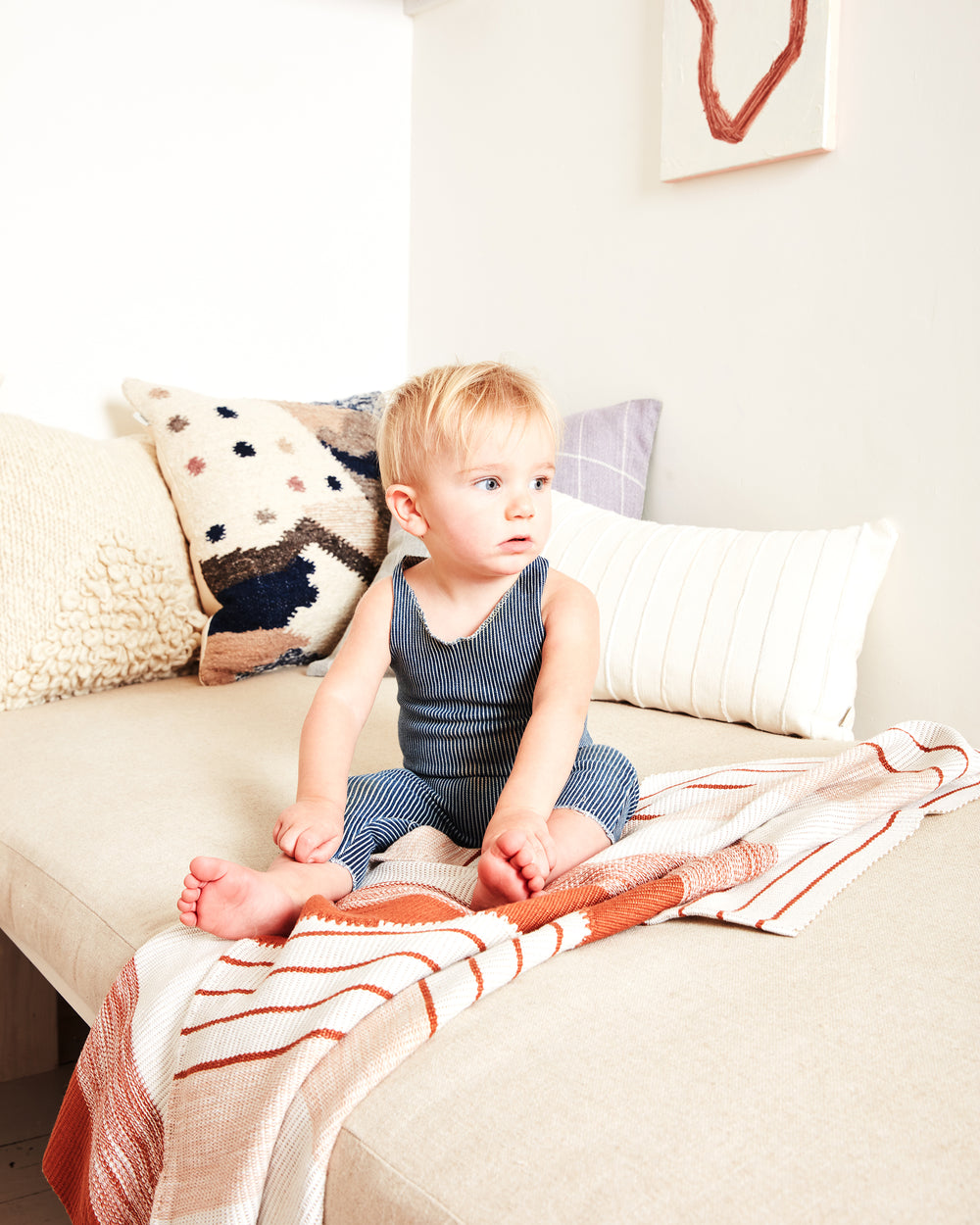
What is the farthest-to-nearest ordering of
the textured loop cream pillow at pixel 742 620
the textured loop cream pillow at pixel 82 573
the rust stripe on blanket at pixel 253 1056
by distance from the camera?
the textured loop cream pillow at pixel 82 573 < the textured loop cream pillow at pixel 742 620 < the rust stripe on blanket at pixel 253 1056

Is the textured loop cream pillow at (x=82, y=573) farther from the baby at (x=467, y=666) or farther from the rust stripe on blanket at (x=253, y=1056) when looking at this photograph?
the rust stripe on blanket at (x=253, y=1056)

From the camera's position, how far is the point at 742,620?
141 centimetres

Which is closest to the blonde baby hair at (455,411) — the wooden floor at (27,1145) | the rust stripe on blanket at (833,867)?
the rust stripe on blanket at (833,867)

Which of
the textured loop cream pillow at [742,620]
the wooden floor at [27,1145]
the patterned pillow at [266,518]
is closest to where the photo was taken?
the wooden floor at [27,1145]

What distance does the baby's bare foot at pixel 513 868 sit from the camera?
760mm

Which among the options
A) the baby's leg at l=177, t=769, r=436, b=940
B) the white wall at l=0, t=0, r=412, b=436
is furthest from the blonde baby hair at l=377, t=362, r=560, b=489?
the white wall at l=0, t=0, r=412, b=436

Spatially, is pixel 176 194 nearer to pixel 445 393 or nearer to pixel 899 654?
pixel 445 393

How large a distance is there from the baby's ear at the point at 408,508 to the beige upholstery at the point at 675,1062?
33cm

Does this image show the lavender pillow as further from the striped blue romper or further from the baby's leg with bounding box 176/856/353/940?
the baby's leg with bounding box 176/856/353/940

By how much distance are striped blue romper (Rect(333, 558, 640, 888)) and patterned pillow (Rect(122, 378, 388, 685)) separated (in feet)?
2.13

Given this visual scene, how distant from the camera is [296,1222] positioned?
543 millimetres

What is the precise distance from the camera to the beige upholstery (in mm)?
487

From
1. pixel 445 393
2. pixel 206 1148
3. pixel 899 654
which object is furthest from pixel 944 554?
pixel 206 1148

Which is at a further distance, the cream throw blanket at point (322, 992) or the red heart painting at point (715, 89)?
the red heart painting at point (715, 89)
